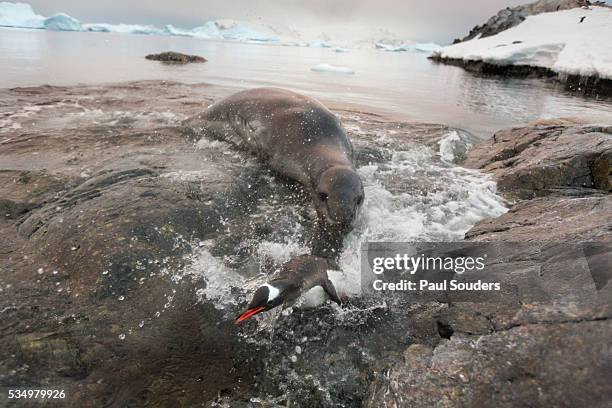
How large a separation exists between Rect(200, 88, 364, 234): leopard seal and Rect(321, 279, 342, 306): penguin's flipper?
1.18 meters

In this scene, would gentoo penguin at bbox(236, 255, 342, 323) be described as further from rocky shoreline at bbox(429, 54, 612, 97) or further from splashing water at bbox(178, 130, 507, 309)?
rocky shoreline at bbox(429, 54, 612, 97)

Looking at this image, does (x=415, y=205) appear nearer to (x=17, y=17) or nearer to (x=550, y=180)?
(x=550, y=180)

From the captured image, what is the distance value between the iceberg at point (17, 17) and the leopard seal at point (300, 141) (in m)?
111

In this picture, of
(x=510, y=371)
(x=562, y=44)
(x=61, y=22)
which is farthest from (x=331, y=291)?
(x=61, y=22)

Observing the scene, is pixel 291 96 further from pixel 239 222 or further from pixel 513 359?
pixel 513 359

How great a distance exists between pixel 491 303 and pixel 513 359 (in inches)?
22.5

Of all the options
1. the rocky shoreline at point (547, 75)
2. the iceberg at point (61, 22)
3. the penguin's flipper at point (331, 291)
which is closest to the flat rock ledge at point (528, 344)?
the penguin's flipper at point (331, 291)

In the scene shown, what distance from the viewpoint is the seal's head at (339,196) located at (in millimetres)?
4098

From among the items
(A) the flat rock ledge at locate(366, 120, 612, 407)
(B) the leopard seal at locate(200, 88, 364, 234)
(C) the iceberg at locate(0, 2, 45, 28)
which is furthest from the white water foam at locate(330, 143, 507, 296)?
(C) the iceberg at locate(0, 2, 45, 28)

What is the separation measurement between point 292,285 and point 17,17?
127m

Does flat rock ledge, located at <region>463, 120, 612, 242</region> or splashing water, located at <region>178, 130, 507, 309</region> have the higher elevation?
flat rock ledge, located at <region>463, 120, 612, 242</region>

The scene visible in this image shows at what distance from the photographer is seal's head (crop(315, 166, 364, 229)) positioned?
410 cm

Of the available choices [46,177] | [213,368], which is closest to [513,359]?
[213,368]

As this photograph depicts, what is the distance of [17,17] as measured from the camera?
321ft
